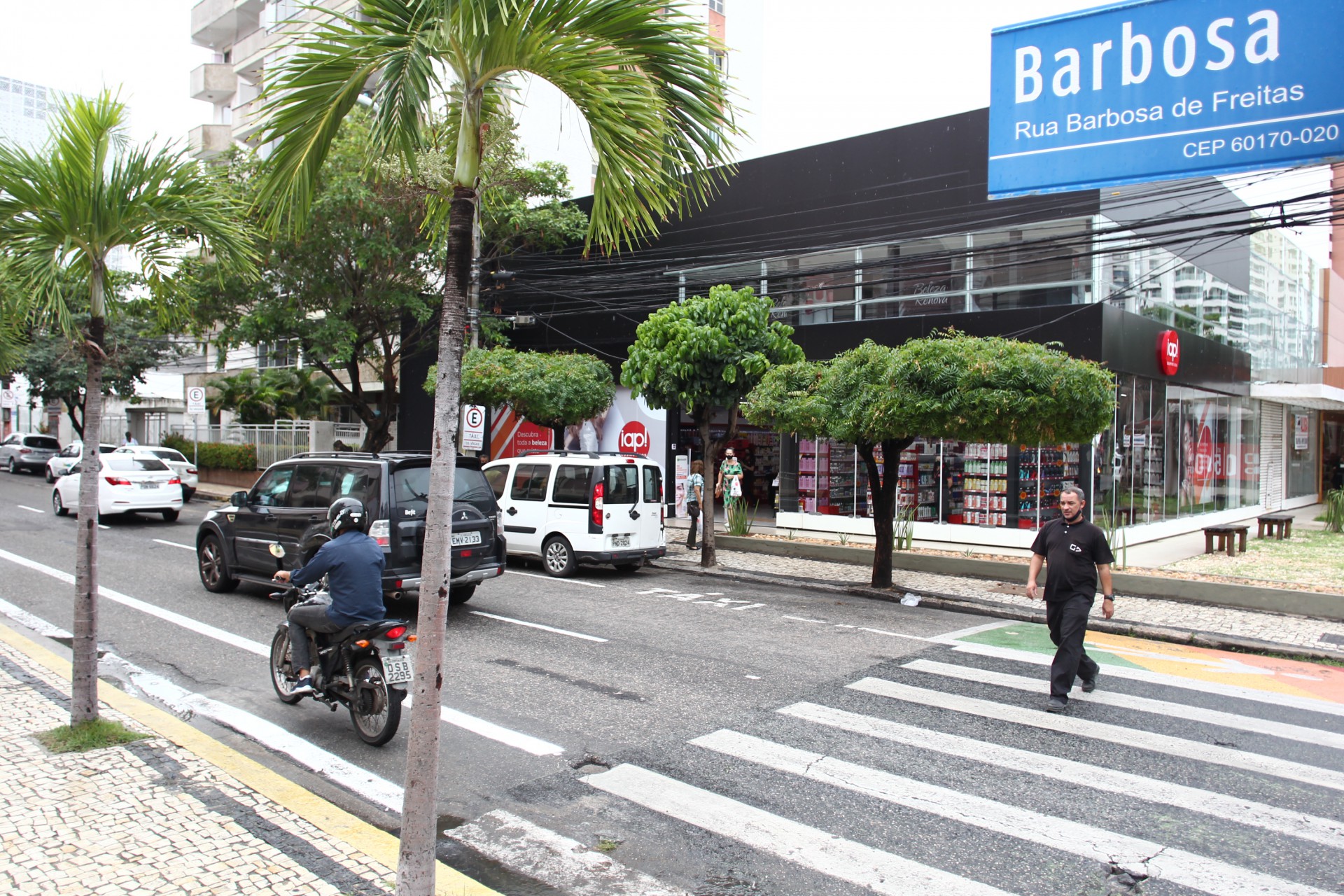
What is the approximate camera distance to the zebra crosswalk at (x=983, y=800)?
4359mm

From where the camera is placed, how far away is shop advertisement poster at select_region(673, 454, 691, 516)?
2058cm

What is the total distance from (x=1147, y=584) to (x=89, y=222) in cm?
1350

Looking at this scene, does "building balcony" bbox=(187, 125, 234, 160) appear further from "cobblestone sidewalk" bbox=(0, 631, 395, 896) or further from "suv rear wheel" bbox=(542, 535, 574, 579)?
"cobblestone sidewalk" bbox=(0, 631, 395, 896)

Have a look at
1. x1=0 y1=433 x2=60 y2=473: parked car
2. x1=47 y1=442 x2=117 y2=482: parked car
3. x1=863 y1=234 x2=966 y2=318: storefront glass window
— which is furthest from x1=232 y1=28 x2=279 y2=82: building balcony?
x1=863 y1=234 x2=966 y2=318: storefront glass window

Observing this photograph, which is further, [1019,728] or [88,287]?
[1019,728]

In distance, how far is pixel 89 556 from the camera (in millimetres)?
5785

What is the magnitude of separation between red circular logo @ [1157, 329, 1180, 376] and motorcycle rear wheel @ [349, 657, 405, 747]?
1689cm

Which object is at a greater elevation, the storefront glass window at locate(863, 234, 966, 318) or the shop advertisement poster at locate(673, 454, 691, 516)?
the storefront glass window at locate(863, 234, 966, 318)

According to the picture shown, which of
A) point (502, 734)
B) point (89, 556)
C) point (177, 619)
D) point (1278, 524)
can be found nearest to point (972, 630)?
point (502, 734)

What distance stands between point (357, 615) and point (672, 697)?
264 centimetres

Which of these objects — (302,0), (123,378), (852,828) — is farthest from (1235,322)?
(123,378)

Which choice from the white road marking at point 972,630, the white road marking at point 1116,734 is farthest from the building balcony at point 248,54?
the white road marking at point 1116,734

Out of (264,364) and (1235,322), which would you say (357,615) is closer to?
(1235,322)

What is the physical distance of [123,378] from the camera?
107 feet
